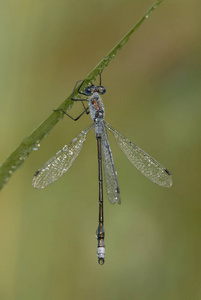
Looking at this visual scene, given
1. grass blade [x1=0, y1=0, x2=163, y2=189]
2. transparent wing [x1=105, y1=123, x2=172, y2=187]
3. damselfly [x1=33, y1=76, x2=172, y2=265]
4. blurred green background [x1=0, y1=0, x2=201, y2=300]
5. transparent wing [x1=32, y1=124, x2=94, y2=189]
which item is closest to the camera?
grass blade [x1=0, y1=0, x2=163, y2=189]

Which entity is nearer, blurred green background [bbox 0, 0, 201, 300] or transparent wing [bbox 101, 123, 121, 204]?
transparent wing [bbox 101, 123, 121, 204]

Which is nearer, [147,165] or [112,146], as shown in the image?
[147,165]

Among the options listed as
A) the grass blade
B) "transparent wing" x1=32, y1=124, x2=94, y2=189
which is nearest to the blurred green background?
"transparent wing" x1=32, y1=124, x2=94, y2=189

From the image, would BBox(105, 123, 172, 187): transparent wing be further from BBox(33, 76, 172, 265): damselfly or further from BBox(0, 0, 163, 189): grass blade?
BBox(0, 0, 163, 189): grass blade

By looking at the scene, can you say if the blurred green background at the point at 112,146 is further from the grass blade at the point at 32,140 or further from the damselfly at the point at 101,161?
the grass blade at the point at 32,140

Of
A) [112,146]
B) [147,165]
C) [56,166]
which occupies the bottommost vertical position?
[56,166]

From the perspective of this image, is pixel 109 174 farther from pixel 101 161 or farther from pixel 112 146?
pixel 112 146

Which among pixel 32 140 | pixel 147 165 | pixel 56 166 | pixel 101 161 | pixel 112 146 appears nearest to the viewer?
pixel 32 140

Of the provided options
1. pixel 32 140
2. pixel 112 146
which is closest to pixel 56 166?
pixel 112 146
